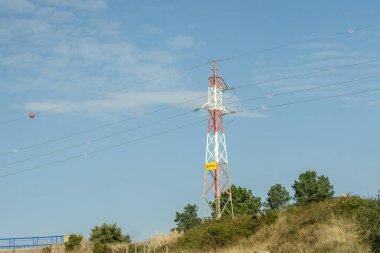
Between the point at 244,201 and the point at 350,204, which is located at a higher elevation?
the point at 244,201

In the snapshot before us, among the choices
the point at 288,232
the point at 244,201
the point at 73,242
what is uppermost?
the point at 244,201

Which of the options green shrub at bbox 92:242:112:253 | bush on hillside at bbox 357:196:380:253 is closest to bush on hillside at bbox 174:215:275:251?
green shrub at bbox 92:242:112:253

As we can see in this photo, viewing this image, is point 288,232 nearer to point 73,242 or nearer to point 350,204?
point 350,204

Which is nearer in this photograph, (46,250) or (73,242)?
→ (46,250)

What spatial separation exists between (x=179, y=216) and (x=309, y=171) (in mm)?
28301

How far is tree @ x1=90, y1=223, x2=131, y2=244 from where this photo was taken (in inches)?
3386

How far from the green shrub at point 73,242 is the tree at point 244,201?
30.2 m

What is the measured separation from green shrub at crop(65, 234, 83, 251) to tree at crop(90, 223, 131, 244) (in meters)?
10.6

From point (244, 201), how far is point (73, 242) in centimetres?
3579

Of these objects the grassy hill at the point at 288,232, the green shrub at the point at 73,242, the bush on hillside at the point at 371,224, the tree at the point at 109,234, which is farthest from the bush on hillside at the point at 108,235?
the bush on hillside at the point at 371,224

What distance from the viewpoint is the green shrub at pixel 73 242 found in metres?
72.9

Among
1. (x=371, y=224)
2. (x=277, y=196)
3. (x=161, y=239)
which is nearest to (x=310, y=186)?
(x=277, y=196)

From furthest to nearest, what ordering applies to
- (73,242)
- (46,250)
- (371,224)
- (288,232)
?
(73,242), (46,250), (288,232), (371,224)

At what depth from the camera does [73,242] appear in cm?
7375
